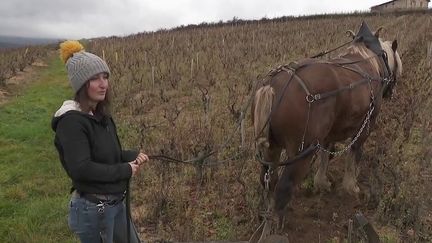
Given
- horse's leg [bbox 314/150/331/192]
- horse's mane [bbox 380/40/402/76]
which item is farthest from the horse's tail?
horse's mane [bbox 380/40/402/76]

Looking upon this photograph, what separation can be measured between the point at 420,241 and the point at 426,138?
7.16 ft

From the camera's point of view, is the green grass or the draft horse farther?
the green grass

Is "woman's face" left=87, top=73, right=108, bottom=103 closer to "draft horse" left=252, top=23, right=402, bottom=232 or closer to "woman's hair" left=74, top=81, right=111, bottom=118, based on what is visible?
"woman's hair" left=74, top=81, right=111, bottom=118

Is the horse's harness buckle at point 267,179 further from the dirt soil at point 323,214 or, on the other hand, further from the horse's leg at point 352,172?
the horse's leg at point 352,172

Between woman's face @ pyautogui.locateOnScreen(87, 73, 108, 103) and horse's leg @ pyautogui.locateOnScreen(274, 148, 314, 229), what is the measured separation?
1972 millimetres

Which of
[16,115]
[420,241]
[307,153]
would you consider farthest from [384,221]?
[16,115]

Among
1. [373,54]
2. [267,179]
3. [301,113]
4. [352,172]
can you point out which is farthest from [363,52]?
[267,179]

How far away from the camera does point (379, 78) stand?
4.75 meters

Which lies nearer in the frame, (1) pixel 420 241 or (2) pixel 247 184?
(1) pixel 420 241

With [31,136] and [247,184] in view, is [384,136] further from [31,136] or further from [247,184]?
[31,136]

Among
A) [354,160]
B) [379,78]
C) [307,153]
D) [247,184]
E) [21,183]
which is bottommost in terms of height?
[21,183]

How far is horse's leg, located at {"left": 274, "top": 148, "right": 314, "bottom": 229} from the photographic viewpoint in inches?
146

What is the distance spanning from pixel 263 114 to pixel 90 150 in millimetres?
1888

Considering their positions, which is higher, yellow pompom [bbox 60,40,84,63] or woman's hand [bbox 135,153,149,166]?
yellow pompom [bbox 60,40,84,63]
